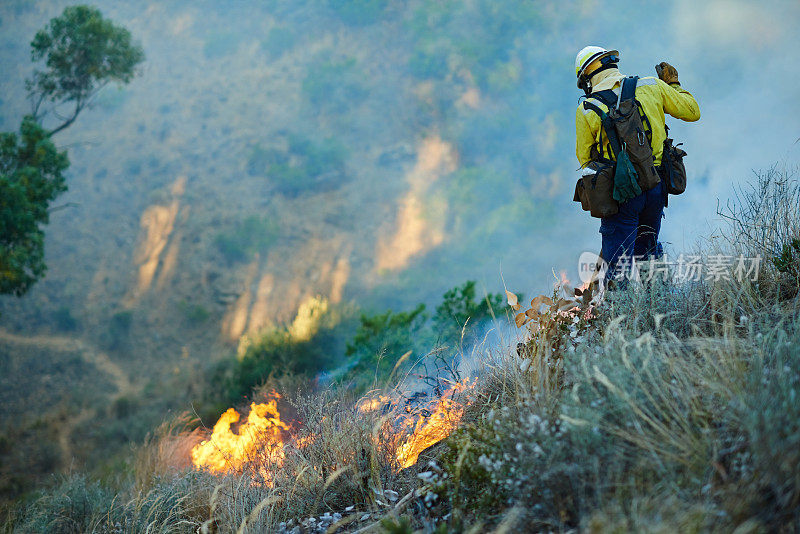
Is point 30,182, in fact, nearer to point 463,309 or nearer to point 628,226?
point 463,309

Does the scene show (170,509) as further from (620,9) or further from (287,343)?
(620,9)

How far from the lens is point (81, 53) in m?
12.8

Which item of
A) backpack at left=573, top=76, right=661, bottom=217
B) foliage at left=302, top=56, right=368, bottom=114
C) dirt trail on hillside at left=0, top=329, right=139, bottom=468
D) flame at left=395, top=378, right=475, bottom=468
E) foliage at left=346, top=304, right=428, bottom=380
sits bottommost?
dirt trail on hillside at left=0, top=329, right=139, bottom=468

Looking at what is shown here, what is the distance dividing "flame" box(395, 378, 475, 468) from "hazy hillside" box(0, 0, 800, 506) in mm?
8334

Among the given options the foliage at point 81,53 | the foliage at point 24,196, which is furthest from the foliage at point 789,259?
the foliage at point 81,53

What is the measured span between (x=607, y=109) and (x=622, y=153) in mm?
275

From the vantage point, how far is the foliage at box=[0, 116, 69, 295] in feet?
28.8

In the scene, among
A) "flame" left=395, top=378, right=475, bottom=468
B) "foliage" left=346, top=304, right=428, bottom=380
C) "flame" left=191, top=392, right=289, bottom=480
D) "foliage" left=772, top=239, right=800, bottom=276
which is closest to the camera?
"foliage" left=772, top=239, right=800, bottom=276

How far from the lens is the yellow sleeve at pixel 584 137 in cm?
349

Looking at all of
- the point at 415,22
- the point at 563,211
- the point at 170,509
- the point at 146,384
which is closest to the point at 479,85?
the point at 415,22

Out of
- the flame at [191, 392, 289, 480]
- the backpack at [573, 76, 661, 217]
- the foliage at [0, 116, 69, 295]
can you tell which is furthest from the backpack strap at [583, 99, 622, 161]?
the foliage at [0, 116, 69, 295]

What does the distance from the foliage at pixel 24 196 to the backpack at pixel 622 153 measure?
339 inches

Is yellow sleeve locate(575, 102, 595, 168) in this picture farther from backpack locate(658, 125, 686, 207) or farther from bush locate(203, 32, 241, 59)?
bush locate(203, 32, 241, 59)

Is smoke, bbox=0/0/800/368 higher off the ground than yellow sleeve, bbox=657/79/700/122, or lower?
higher
